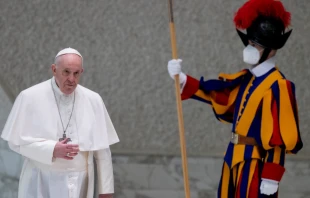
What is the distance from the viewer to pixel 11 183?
220 inches

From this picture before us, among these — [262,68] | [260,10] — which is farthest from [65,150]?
[260,10]

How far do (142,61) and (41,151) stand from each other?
195cm

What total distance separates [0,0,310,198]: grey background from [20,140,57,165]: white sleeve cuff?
5.77 ft

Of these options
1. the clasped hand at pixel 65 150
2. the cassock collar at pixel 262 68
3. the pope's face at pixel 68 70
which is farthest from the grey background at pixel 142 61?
the clasped hand at pixel 65 150

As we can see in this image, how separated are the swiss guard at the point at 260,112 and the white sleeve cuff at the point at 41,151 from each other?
83cm

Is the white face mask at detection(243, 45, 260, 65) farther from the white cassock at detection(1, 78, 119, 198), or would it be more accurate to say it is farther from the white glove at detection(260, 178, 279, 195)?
the white cassock at detection(1, 78, 119, 198)

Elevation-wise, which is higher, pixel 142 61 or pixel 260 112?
pixel 142 61

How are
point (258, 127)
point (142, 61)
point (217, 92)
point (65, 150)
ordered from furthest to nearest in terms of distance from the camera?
point (142, 61) → point (217, 92) → point (258, 127) → point (65, 150)

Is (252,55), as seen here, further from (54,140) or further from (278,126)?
(54,140)

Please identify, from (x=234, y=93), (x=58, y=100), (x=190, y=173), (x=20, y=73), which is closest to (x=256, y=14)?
(x=234, y=93)

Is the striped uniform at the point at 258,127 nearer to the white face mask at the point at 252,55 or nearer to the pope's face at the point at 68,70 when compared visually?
the white face mask at the point at 252,55

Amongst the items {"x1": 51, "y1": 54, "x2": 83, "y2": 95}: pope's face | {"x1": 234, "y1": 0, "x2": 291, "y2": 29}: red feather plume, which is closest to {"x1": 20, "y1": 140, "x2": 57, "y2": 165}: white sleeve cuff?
{"x1": 51, "y1": 54, "x2": 83, "y2": 95}: pope's face

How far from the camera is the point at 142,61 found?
5574mm

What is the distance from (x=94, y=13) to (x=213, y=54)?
3.42 ft
